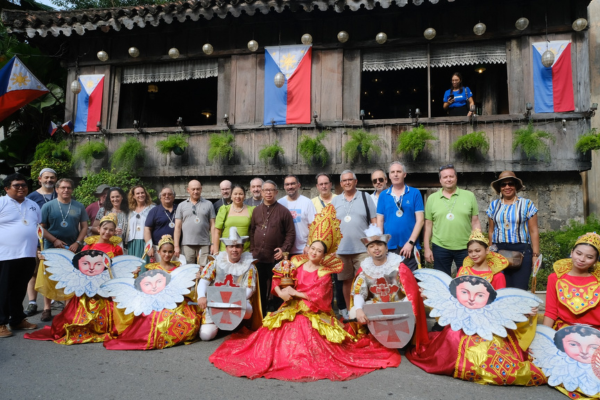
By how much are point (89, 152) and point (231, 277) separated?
6971 millimetres

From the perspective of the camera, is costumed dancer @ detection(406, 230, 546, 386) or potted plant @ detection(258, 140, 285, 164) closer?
costumed dancer @ detection(406, 230, 546, 386)

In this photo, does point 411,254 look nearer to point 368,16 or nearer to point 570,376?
point 570,376

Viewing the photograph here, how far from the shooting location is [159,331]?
4812mm

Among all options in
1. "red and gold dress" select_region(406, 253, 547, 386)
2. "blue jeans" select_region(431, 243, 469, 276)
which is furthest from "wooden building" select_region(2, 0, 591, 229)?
"red and gold dress" select_region(406, 253, 547, 386)

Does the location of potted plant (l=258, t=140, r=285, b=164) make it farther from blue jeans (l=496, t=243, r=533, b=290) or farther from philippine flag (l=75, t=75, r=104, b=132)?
blue jeans (l=496, t=243, r=533, b=290)

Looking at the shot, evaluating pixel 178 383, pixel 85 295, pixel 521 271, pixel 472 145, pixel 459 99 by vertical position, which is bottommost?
pixel 178 383

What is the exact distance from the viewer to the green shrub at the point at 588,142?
7828mm

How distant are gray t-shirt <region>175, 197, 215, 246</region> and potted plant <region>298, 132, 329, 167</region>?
11.0 ft

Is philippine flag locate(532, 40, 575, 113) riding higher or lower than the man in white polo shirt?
higher

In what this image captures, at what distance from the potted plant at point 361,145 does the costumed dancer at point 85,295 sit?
516 cm

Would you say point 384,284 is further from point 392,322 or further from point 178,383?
point 178,383

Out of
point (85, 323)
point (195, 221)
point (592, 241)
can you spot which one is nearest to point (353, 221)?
point (195, 221)

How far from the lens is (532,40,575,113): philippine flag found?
856cm

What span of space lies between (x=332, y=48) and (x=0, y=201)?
7.39 meters
